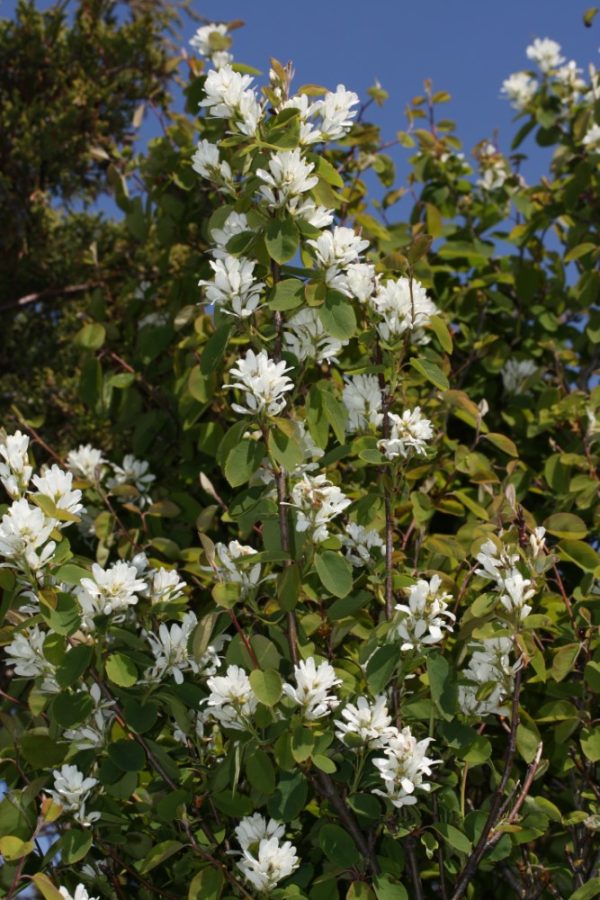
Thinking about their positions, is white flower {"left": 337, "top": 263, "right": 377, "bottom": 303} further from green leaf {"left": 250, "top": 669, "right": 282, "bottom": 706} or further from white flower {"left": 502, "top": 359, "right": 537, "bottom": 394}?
white flower {"left": 502, "top": 359, "right": 537, "bottom": 394}

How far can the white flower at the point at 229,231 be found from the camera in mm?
2371

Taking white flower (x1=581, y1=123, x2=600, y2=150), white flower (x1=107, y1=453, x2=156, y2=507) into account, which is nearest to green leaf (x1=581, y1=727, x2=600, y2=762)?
white flower (x1=107, y1=453, x2=156, y2=507)

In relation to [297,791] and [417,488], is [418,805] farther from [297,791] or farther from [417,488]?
[417,488]

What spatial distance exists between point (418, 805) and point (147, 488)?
4.69ft

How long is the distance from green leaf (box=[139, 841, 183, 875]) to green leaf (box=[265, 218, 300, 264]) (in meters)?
1.20

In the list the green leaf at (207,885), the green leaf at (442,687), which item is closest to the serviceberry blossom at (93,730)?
the green leaf at (207,885)

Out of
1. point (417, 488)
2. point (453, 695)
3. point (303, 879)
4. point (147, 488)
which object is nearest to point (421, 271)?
point (417, 488)

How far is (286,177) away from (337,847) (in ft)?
4.43

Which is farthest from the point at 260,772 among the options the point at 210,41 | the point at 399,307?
the point at 210,41

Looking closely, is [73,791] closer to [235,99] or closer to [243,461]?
[243,461]

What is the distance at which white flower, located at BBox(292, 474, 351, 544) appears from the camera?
2.16 meters

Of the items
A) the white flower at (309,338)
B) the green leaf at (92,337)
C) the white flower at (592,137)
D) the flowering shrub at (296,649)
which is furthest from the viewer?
the white flower at (592,137)

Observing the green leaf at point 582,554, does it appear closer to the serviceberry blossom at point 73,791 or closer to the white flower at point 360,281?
the white flower at point 360,281

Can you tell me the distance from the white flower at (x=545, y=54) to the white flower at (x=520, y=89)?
7cm
